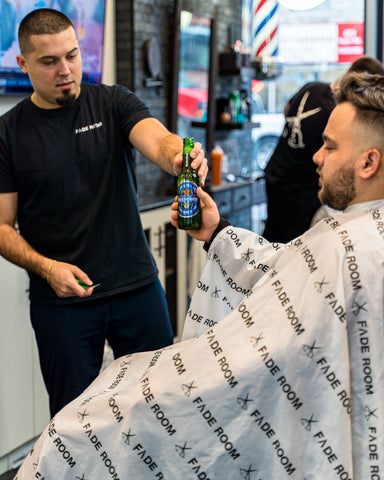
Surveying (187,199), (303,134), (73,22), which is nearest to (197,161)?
(187,199)

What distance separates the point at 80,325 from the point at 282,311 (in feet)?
3.07

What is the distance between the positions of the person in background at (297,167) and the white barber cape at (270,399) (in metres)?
2.49

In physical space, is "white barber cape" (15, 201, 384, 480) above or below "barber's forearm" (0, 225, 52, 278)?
below

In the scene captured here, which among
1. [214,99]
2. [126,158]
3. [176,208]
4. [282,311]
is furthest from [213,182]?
[282,311]

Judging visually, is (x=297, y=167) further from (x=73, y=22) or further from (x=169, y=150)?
(x=169, y=150)

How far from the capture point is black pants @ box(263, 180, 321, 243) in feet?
13.6

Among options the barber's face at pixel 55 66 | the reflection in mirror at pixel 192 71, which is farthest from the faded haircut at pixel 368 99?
the reflection in mirror at pixel 192 71

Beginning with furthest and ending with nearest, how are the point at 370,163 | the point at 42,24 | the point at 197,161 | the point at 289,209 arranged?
the point at 289,209
the point at 42,24
the point at 197,161
the point at 370,163

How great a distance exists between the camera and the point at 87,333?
89.9 inches

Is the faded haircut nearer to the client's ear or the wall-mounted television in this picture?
the client's ear

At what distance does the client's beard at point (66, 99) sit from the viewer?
223 cm

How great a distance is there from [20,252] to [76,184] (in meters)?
0.29

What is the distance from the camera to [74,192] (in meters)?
2.26

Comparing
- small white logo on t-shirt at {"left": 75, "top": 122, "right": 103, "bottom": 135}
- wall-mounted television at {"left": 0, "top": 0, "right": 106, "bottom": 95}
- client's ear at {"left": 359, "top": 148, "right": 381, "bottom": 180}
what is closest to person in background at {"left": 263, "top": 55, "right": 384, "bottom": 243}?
wall-mounted television at {"left": 0, "top": 0, "right": 106, "bottom": 95}
